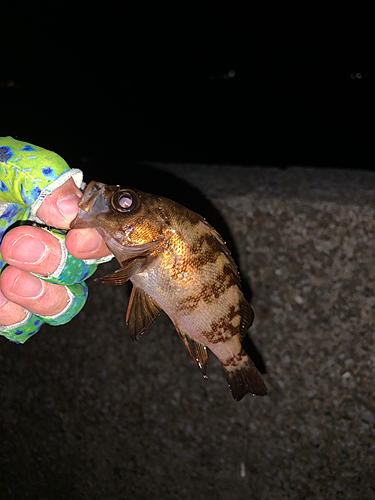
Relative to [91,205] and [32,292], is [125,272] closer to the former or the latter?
[91,205]

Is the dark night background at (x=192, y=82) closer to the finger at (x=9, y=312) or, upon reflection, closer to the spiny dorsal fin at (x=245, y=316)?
the spiny dorsal fin at (x=245, y=316)

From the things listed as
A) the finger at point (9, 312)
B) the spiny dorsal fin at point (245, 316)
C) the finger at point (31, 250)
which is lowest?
the finger at point (9, 312)

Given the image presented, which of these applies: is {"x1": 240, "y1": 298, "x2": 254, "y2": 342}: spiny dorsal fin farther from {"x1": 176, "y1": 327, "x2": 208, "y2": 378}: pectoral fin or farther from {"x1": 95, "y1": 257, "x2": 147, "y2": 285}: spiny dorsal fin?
{"x1": 95, "y1": 257, "x2": 147, "y2": 285}: spiny dorsal fin

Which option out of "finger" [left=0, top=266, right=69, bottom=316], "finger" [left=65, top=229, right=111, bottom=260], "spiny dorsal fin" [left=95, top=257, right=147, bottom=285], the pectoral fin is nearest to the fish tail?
the pectoral fin

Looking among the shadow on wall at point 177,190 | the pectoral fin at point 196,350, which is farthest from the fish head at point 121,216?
the shadow on wall at point 177,190

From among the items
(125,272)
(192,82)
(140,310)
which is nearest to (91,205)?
(125,272)
